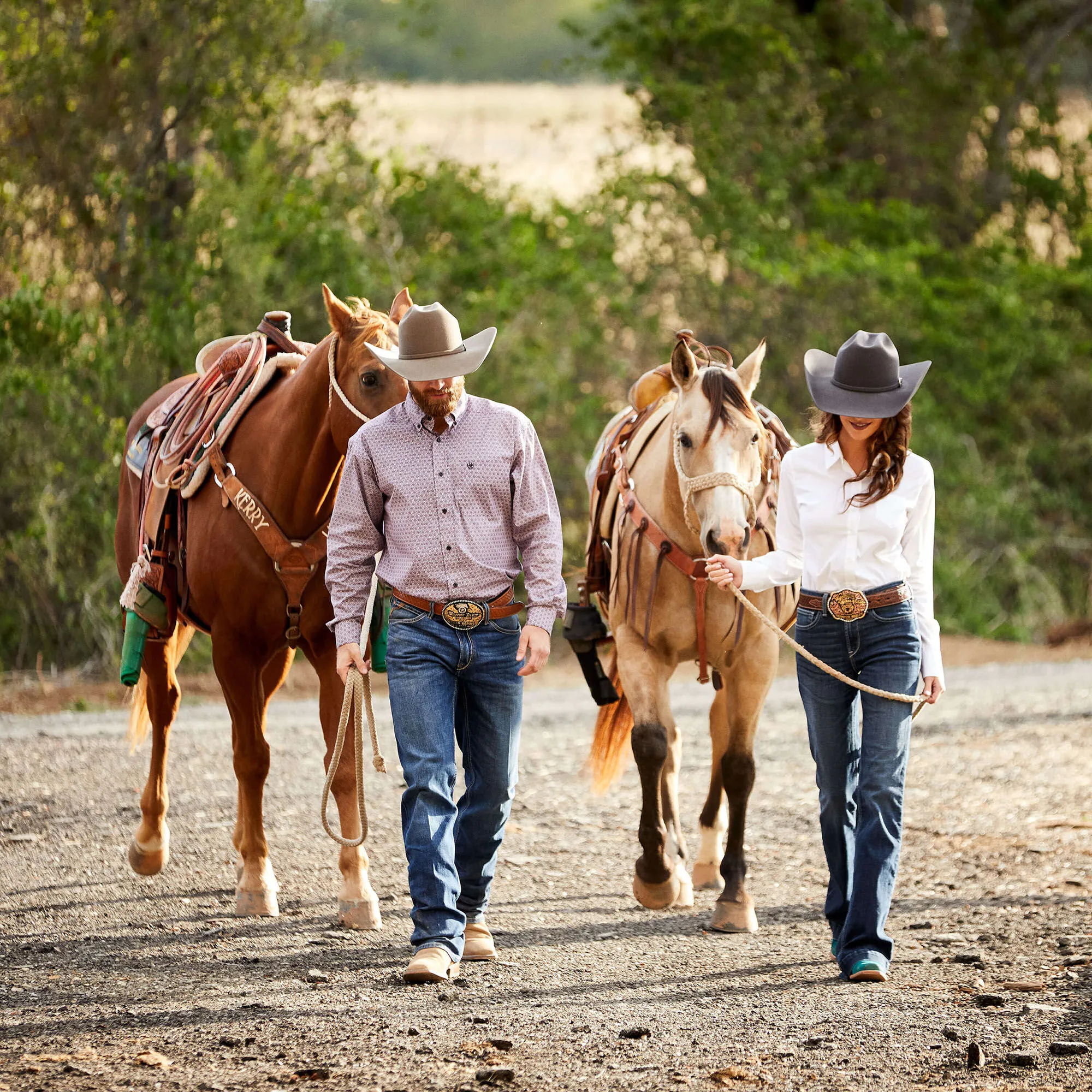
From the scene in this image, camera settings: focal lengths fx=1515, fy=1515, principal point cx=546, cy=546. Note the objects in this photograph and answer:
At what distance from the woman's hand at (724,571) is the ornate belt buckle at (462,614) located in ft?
2.46

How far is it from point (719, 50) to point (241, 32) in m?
7.39

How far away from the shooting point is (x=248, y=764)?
587cm

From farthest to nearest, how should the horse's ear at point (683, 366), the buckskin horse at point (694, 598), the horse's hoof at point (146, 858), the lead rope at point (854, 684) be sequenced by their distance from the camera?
the horse's hoof at point (146, 858) → the horse's ear at point (683, 366) → the buckskin horse at point (694, 598) → the lead rope at point (854, 684)

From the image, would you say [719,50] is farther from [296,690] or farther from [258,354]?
[258,354]

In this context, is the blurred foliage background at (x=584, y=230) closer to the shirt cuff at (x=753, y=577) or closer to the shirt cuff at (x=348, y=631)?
the shirt cuff at (x=348, y=631)

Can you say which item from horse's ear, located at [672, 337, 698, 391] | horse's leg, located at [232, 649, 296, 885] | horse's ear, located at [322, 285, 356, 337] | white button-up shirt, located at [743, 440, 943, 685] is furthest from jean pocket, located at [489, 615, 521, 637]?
horse's leg, located at [232, 649, 296, 885]

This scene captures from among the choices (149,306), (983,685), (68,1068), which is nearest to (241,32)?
(149,306)

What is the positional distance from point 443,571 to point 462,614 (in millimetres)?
153

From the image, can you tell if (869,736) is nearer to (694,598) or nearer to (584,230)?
(694,598)

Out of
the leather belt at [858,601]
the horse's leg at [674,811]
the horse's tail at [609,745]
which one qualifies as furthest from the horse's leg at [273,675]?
the leather belt at [858,601]

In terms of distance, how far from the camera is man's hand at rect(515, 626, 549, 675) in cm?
480

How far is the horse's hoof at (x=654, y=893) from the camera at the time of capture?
5.66m

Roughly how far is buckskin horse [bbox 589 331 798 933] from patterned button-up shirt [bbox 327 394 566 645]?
603 millimetres

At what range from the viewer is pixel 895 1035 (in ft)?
13.9
